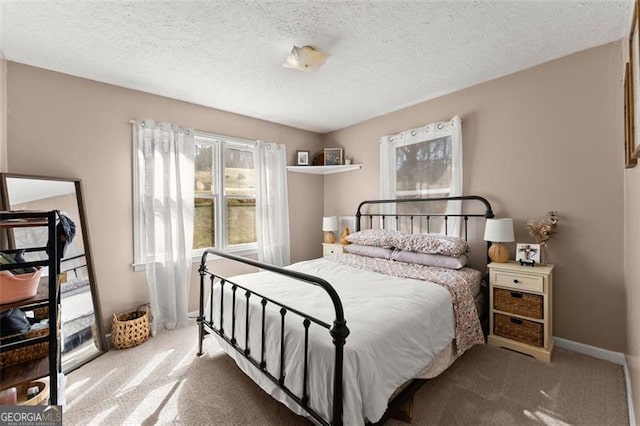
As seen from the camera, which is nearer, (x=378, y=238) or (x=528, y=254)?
(x=528, y=254)

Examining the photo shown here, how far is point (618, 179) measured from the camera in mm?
2160

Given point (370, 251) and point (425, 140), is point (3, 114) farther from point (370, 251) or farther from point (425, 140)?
point (425, 140)

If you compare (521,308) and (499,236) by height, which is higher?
(499,236)

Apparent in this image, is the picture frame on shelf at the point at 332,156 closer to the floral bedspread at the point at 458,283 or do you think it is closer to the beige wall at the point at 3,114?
the floral bedspread at the point at 458,283

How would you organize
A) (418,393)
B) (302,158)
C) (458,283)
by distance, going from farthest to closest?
(302,158) → (458,283) → (418,393)

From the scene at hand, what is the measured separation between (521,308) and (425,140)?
2.04 metres

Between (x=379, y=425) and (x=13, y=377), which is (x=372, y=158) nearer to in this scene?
(x=379, y=425)

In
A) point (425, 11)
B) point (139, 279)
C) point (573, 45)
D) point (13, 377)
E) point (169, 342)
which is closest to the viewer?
point (13, 377)

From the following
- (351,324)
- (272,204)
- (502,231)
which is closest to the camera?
(351,324)

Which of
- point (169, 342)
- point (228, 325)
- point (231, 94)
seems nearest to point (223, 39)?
point (231, 94)

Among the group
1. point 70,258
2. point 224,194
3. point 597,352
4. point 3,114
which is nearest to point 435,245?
point 597,352

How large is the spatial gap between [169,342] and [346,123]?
364 centimetres

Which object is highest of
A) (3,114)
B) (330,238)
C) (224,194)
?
(3,114)

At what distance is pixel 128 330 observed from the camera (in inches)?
100
